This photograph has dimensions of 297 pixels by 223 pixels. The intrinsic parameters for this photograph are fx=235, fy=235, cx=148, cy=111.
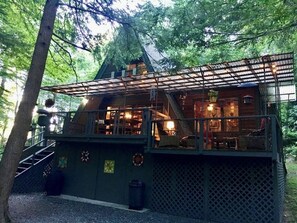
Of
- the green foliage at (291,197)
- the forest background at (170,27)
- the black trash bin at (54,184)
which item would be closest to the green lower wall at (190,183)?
the black trash bin at (54,184)

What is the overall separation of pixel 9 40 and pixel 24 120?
425 cm

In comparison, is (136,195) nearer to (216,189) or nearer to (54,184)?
(216,189)

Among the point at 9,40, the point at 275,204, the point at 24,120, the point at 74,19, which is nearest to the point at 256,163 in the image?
the point at 275,204

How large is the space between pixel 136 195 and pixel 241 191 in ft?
11.3

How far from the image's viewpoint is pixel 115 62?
8.73 metres

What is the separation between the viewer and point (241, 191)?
23.0 feet

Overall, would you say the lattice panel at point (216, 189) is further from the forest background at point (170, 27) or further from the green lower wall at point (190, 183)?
the forest background at point (170, 27)

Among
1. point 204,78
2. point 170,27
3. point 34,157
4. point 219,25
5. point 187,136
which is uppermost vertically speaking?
point 170,27

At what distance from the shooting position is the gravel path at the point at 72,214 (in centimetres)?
639

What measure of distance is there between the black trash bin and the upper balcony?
1.57 m

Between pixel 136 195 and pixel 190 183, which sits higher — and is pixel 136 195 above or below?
below

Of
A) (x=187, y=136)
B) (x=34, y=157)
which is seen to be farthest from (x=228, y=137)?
(x=34, y=157)

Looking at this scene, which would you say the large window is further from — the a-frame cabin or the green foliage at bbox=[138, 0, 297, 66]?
the green foliage at bbox=[138, 0, 297, 66]

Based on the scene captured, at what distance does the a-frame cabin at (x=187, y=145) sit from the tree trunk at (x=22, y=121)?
330 centimetres
